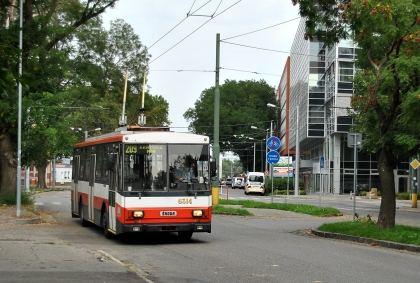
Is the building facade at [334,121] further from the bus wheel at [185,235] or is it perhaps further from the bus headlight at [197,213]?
the bus headlight at [197,213]

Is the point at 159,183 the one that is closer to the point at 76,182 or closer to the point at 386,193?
the point at 386,193

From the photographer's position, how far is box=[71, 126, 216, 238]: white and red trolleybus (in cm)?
1634

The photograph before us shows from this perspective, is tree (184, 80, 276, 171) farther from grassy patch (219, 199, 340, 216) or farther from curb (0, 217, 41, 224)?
curb (0, 217, 41, 224)

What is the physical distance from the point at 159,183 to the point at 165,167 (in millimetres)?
396

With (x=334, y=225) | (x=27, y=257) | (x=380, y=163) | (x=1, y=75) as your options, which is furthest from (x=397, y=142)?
(x=1, y=75)

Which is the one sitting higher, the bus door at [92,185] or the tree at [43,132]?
the tree at [43,132]

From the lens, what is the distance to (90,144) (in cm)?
2138

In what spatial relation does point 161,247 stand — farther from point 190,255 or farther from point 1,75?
point 1,75

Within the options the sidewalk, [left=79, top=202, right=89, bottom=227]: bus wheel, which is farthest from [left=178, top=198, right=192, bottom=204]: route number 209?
the sidewalk

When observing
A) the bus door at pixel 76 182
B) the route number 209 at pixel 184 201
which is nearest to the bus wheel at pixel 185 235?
the route number 209 at pixel 184 201

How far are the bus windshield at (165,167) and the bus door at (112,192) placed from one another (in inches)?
15.3

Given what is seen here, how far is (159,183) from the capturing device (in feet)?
54.2

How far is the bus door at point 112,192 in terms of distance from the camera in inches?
665

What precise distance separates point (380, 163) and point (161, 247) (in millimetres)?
6371
